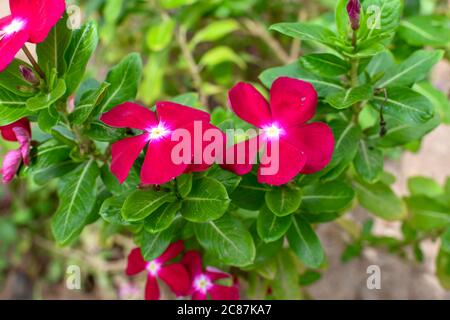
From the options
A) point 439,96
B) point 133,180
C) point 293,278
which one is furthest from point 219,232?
point 439,96

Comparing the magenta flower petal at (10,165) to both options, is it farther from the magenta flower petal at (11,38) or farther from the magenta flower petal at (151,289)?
the magenta flower petal at (151,289)

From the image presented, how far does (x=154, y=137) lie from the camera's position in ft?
3.07

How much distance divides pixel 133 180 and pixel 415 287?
1.45m

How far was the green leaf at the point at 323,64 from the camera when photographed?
105cm

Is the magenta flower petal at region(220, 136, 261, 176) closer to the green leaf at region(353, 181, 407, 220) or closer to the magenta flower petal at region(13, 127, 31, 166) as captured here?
the magenta flower petal at region(13, 127, 31, 166)

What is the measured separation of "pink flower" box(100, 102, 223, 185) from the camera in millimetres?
885

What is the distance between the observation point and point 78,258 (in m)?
2.42

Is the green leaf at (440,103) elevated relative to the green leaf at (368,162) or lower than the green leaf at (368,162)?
elevated

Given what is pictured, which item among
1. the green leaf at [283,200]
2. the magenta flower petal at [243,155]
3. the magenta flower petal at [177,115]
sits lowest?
the green leaf at [283,200]

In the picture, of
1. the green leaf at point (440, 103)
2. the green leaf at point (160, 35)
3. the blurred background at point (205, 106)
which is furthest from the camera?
the blurred background at point (205, 106)

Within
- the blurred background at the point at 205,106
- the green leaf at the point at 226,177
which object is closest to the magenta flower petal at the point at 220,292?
the green leaf at the point at 226,177

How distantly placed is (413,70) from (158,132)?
0.57 metres

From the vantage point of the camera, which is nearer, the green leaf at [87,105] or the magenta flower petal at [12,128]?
the green leaf at [87,105]

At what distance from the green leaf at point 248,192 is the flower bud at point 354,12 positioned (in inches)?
14.1
